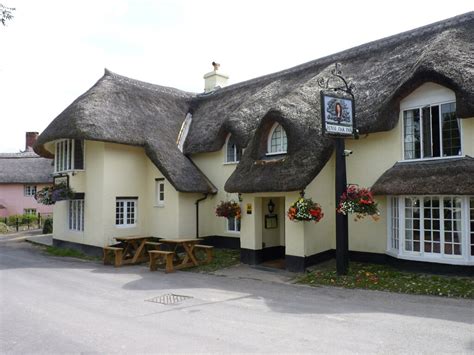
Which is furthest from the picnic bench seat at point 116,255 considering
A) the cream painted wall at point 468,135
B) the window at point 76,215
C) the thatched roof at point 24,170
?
the thatched roof at point 24,170

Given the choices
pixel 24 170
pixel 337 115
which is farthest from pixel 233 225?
pixel 24 170

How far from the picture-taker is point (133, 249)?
55.7ft

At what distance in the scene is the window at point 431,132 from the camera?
11484 mm

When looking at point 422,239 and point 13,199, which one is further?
point 13,199

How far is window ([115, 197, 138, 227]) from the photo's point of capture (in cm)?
1773

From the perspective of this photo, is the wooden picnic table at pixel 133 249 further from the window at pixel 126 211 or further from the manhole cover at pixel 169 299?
the manhole cover at pixel 169 299

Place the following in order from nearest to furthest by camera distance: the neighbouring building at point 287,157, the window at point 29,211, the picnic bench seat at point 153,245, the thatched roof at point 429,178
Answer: the thatched roof at point 429,178
the neighbouring building at point 287,157
the picnic bench seat at point 153,245
the window at point 29,211

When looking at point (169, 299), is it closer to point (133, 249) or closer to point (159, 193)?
point (133, 249)

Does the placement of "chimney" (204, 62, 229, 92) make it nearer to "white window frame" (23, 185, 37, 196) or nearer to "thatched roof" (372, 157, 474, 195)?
"thatched roof" (372, 157, 474, 195)

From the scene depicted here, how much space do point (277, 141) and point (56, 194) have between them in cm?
999

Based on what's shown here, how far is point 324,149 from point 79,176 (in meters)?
11.3

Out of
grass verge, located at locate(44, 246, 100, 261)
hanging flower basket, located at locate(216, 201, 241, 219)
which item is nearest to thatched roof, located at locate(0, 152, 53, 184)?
grass verge, located at locate(44, 246, 100, 261)

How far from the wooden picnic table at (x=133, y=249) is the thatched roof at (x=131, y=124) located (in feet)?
8.44

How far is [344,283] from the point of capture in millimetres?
10961
